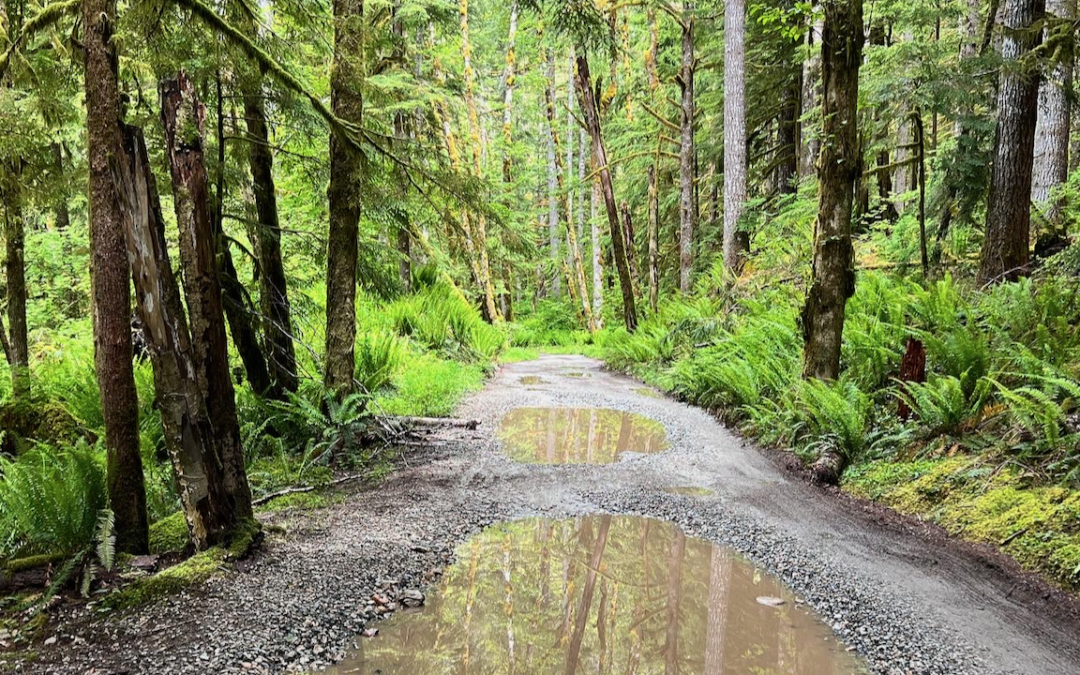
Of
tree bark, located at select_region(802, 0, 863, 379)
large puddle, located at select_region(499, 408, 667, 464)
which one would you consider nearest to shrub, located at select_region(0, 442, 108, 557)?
large puddle, located at select_region(499, 408, 667, 464)

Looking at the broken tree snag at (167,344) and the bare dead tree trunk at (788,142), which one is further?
the bare dead tree trunk at (788,142)

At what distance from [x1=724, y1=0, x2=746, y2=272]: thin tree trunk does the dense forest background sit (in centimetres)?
8

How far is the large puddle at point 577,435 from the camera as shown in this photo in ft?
20.9

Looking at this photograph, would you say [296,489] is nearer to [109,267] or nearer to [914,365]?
[109,267]

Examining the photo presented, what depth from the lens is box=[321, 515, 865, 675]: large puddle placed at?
2.71m

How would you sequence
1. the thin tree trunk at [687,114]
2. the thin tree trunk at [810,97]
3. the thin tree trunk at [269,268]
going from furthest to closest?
the thin tree trunk at [687,114] < the thin tree trunk at [810,97] < the thin tree trunk at [269,268]

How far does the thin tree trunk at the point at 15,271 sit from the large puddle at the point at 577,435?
5.98m

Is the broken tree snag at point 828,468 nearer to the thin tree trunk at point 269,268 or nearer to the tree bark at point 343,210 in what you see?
the tree bark at point 343,210

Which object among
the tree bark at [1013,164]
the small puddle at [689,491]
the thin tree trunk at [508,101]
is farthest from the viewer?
the thin tree trunk at [508,101]

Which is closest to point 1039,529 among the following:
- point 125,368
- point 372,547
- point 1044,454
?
point 1044,454

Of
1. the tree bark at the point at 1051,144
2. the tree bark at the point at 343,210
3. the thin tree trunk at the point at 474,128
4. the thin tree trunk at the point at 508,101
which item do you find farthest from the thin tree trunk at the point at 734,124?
the tree bark at the point at 343,210

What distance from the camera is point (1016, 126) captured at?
7.11m

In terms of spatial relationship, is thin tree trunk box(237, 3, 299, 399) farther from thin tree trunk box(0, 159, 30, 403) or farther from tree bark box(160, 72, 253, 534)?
tree bark box(160, 72, 253, 534)

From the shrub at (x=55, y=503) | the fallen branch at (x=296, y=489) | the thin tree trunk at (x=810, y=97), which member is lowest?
the fallen branch at (x=296, y=489)
